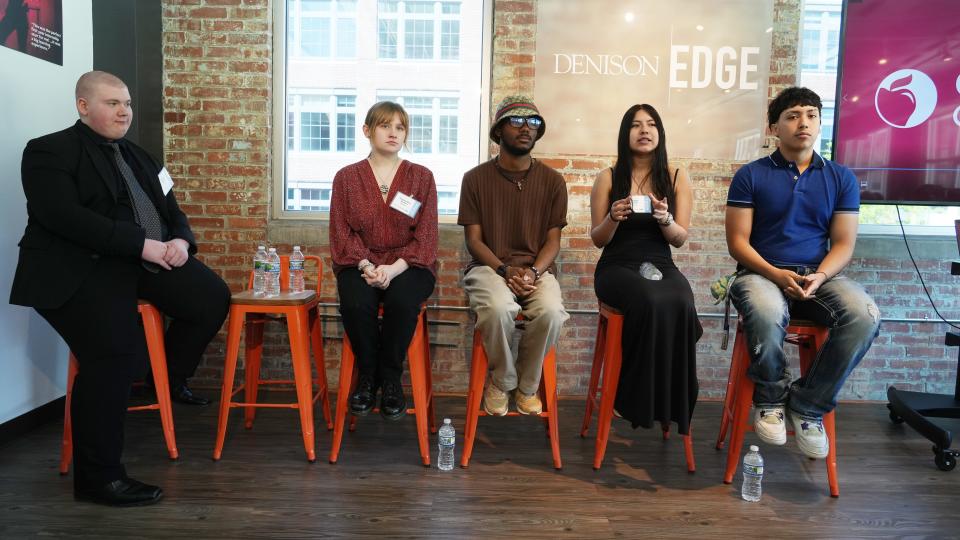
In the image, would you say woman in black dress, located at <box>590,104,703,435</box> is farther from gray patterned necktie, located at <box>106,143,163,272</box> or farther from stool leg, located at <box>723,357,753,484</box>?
gray patterned necktie, located at <box>106,143,163,272</box>

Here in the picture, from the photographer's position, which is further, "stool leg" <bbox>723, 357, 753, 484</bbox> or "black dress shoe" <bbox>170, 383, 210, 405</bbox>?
"black dress shoe" <bbox>170, 383, 210, 405</bbox>

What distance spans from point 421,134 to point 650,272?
160cm

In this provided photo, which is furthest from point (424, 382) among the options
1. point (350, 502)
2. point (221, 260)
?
point (221, 260)

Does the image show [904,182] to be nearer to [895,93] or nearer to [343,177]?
[895,93]

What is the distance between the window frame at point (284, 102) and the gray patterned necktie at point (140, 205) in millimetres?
1062

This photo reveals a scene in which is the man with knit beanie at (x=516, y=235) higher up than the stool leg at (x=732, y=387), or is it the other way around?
the man with knit beanie at (x=516, y=235)

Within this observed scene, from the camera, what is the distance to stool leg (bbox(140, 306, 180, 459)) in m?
2.41

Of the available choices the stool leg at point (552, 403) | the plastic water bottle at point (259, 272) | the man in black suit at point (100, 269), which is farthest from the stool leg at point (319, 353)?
the stool leg at point (552, 403)

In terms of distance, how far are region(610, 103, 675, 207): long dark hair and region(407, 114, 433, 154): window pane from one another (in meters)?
1.20

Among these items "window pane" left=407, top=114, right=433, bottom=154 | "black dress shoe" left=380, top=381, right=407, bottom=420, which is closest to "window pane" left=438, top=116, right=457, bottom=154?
"window pane" left=407, top=114, right=433, bottom=154

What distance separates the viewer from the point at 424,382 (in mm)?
2549

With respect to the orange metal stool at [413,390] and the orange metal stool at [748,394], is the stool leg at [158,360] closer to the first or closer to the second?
the orange metal stool at [413,390]

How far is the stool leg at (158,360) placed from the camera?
2.41 m

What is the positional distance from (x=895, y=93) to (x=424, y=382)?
2.85 metres
